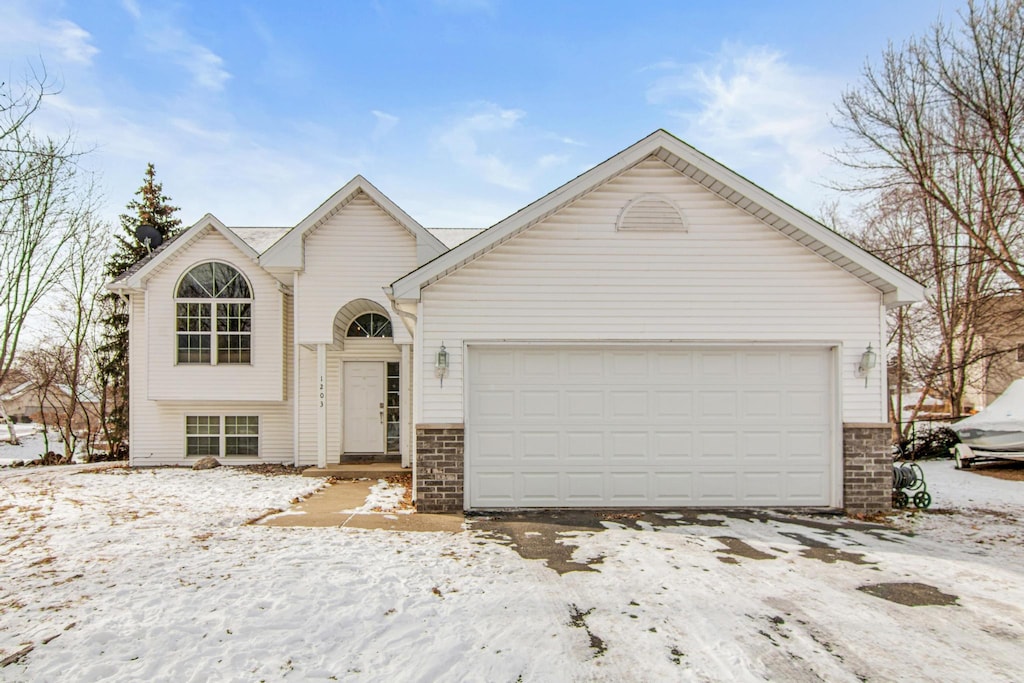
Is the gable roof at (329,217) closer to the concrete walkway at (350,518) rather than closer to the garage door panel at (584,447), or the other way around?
the concrete walkway at (350,518)

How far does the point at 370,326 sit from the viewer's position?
42.1 ft

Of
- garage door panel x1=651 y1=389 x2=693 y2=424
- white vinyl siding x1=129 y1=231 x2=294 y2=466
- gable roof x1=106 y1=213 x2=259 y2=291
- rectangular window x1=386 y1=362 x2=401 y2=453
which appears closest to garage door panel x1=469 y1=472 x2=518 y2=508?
garage door panel x1=651 y1=389 x2=693 y2=424

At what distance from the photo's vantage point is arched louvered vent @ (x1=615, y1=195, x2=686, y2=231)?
8.26m

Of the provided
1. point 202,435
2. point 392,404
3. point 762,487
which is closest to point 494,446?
point 762,487

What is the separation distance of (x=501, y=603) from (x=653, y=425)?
163 inches

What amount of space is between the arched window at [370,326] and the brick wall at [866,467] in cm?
884

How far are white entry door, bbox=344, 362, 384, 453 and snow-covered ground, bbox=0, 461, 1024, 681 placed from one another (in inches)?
192

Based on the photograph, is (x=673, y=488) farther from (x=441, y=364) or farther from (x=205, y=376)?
(x=205, y=376)

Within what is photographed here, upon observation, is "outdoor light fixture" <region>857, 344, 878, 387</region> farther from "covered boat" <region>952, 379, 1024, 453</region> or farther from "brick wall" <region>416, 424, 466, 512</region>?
"covered boat" <region>952, 379, 1024, 453</region>

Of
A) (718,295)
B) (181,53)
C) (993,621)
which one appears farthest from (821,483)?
(181,53)

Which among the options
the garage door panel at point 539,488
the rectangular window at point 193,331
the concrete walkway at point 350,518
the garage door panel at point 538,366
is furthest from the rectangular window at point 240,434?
the garage door panel at point 538,366

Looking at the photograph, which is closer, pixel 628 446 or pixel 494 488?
pixel 494 488

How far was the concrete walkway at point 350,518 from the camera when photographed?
7.38 meters

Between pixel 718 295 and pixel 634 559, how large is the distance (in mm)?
3964
